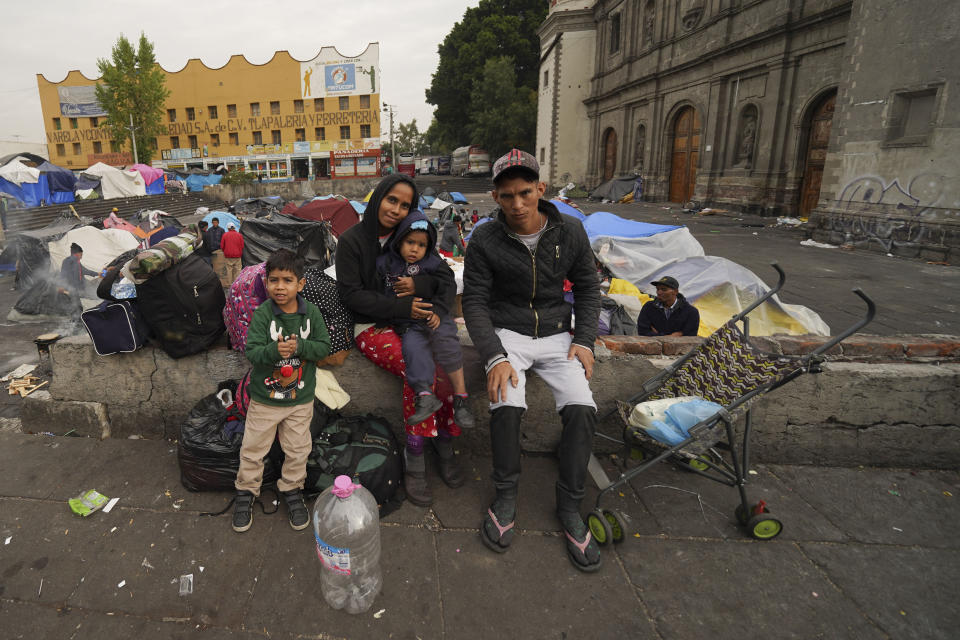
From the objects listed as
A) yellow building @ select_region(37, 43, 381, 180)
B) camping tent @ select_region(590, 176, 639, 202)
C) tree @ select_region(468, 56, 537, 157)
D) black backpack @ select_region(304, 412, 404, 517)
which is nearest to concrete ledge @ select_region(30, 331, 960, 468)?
black backpack @ select_region(304, 412, 404, 517)

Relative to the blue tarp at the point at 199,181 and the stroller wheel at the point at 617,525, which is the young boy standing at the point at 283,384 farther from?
the blue tarp at the point at 199,181

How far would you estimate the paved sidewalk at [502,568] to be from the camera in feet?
6.73

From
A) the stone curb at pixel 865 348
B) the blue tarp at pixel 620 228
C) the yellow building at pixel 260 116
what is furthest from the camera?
the yellow building at pixel 260 116

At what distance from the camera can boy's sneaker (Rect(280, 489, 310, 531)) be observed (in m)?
2.58

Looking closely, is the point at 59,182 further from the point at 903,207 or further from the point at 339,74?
the point at 903,207

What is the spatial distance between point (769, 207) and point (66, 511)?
19.2 metres

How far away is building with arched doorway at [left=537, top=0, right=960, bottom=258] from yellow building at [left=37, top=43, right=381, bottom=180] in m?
20.2

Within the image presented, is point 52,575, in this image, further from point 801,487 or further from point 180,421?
point 801,487

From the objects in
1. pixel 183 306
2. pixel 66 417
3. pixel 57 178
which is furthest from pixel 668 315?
pixel 57 178

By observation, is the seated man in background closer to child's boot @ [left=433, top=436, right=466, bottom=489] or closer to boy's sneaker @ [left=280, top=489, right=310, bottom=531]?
child's boot @ [left=433, top=436, right=466, bottom=489]

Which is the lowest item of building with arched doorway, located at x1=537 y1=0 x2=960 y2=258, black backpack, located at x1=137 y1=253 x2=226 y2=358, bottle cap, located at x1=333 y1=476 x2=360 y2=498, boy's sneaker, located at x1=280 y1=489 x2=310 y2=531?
boy's sneaker, located at x1=280 y1=489 x2=310 y2=531

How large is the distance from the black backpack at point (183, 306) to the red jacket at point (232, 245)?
8009 millimetres

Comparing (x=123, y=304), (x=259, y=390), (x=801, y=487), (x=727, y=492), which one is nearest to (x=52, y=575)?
(x=259, y=390)

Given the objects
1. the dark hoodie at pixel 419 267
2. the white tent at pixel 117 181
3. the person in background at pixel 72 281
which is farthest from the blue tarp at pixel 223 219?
the white tent at pixel 117 181
